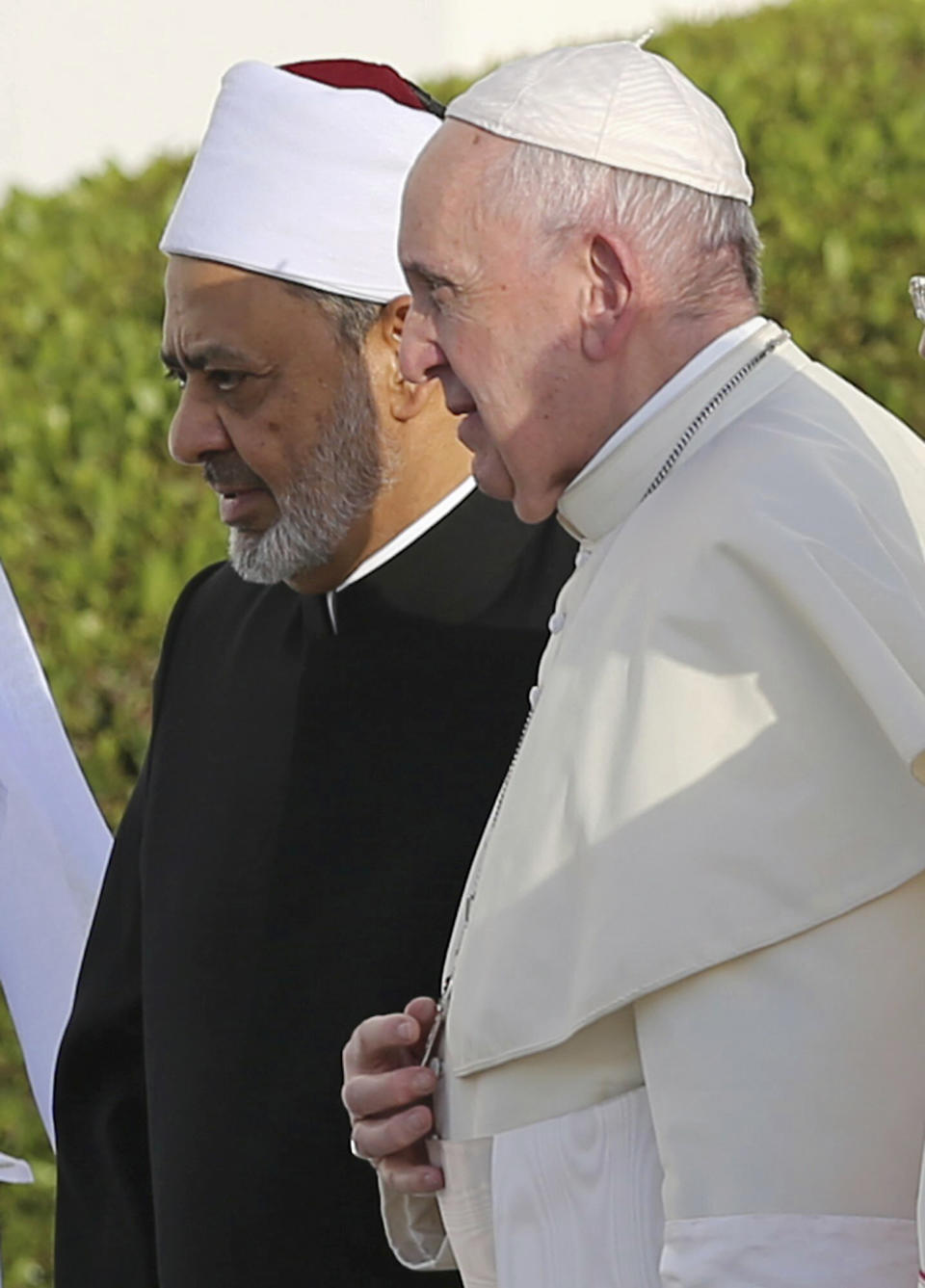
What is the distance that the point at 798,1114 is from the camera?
1995mm

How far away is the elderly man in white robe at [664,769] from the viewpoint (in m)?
2.01

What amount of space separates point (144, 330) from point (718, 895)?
14.0ft

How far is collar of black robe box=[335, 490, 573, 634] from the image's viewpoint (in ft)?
11.0

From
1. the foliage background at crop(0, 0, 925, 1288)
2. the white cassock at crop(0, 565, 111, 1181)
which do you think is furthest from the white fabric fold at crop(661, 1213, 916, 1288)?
the foliage background at crop(0, 0, 925, 1288)

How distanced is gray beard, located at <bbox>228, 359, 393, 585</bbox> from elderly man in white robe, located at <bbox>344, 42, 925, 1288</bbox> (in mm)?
865

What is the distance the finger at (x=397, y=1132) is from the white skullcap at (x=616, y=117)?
3.47ft

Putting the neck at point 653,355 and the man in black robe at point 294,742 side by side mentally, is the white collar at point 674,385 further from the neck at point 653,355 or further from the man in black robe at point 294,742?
the man in black robe at point 294,742

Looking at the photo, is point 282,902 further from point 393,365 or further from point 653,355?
point 653,355

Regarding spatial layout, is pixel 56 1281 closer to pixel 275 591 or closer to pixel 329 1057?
pixel 329 1057

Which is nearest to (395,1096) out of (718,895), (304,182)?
(718,895)

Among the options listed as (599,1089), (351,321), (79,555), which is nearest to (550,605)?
(351,321)

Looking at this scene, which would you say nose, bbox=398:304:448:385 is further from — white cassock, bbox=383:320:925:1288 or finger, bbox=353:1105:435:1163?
finger, bbox=353:1105:435:1163

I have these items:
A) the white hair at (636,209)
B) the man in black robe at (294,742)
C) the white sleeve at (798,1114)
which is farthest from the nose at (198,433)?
the white sleeve at (798,1114)

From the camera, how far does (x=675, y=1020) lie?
2.05 metres
